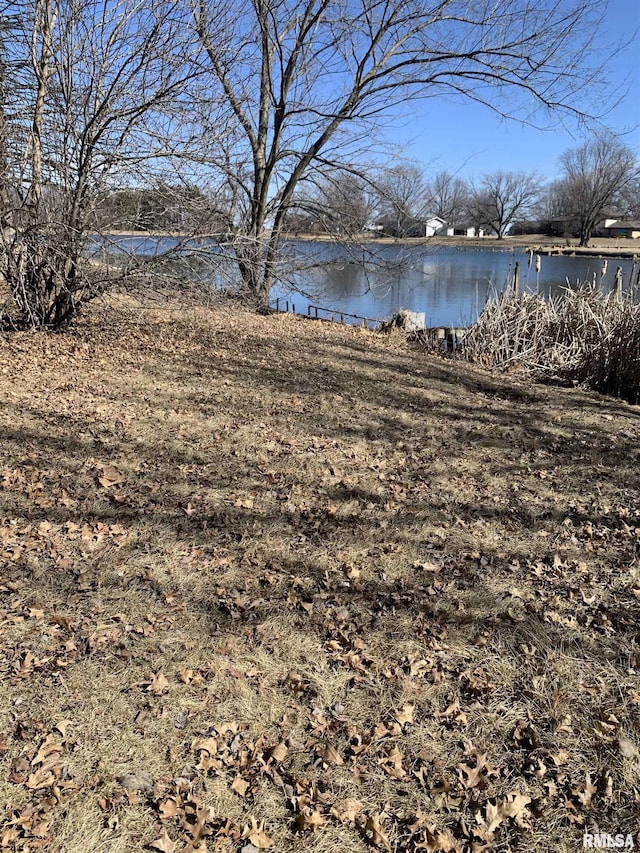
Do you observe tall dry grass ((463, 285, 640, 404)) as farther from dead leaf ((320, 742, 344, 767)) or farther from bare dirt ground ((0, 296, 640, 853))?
dead leaf ((320, 742, 344, 767))

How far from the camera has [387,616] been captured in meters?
3.31

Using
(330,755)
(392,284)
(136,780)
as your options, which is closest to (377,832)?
(330,755)

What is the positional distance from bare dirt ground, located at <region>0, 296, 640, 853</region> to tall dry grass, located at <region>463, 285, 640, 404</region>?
4198 mm

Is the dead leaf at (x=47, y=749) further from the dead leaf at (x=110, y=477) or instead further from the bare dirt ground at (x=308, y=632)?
the dead leaf at (x=110, y=477)

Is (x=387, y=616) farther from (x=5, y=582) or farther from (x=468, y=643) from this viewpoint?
(x=5, y=582)

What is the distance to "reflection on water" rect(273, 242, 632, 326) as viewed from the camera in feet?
40.6

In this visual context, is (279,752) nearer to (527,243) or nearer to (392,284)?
(392,284)

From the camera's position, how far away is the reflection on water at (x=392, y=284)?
12383 millimetres

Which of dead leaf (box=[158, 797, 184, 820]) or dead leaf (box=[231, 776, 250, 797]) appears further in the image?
dead leaf (box=[231, 776, 250, 797])

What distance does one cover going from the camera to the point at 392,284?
14734 mm

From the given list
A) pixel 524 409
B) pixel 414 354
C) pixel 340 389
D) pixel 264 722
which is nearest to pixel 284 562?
pixel 264 722

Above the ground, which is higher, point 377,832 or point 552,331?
point 552,331

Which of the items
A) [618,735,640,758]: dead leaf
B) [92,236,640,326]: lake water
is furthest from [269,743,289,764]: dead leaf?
[92,236,640,326]: lake water

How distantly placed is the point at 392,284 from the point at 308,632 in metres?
12.7
